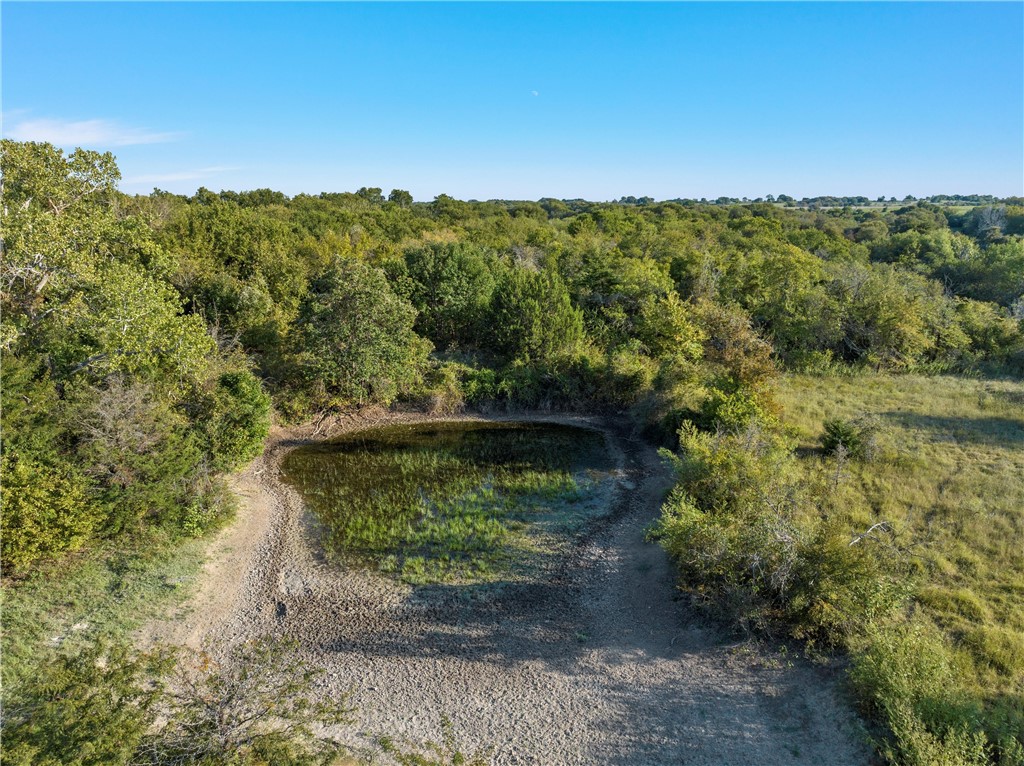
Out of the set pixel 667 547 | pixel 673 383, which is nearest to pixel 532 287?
pixel 673 383

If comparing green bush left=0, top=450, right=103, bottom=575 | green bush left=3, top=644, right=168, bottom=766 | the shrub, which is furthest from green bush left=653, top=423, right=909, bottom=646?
green bush left=0, top=450, right=103, bottom=575

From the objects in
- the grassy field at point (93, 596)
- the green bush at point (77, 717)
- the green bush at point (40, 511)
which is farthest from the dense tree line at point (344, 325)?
the green bush at point (77, 717)

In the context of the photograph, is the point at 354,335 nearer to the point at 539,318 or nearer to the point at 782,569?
the point at 539,318

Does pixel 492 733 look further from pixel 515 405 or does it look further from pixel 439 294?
pixel 439 294

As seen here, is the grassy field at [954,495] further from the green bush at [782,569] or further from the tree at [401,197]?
the tree at [401,197]

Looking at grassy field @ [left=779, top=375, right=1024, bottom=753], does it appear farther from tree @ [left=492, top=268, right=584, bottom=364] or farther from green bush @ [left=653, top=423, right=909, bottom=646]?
tree @ [left=492, top=268, right=584, bottom=364]
